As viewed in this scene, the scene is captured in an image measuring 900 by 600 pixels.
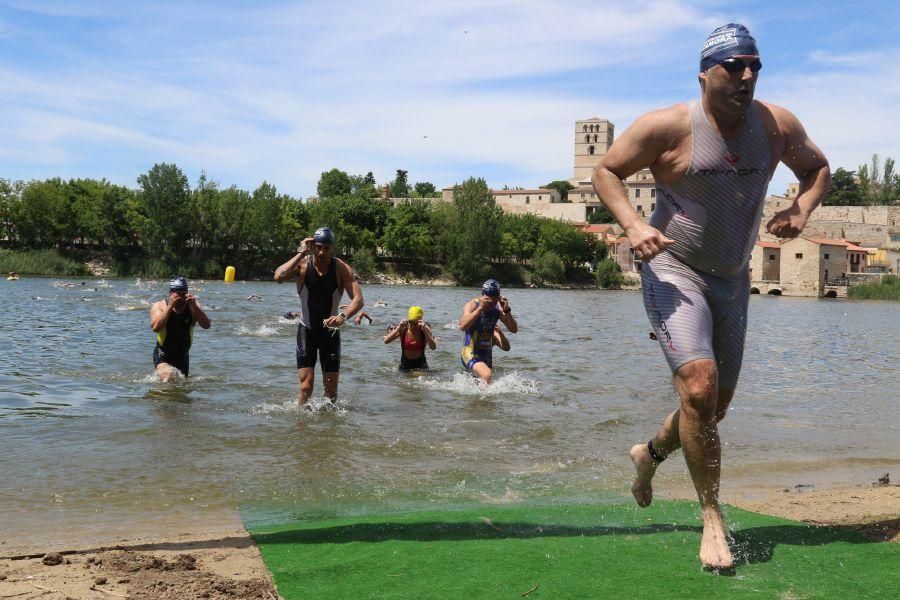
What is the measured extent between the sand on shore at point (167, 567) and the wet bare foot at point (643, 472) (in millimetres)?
1128

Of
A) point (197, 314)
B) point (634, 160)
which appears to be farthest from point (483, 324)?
point (634, 160)

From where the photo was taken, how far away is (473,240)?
320 feet

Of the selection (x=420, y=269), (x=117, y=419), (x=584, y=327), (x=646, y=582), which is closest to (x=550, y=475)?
(x=646, y=582)

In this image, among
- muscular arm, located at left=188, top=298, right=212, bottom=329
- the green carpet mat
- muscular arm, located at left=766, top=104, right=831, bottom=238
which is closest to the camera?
the green carpet mat

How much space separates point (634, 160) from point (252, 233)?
304 ft

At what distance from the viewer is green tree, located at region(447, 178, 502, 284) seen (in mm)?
97688

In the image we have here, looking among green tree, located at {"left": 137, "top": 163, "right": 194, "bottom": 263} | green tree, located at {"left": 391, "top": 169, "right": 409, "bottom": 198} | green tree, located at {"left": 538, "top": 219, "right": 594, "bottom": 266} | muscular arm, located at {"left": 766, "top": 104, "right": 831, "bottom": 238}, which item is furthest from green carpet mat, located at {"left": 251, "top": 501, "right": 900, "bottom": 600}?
green tree, located at {"left": 391, "top": 169, "right": 409, "bottom": 198}

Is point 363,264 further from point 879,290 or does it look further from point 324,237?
point 324,237

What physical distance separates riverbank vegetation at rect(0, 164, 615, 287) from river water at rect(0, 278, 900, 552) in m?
70.7

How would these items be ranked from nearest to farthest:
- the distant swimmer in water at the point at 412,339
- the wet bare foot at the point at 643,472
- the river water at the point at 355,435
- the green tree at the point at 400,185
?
the wet bare foot at the point at 643,472 < the river water at the point at 355,435 < the distant swimmer in water at the point at 412,339 < the green tree at the point at 400,185

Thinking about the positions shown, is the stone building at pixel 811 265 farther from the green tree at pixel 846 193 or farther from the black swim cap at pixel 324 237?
the black swim cap at pixel 324 237

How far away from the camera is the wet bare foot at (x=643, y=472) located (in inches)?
176

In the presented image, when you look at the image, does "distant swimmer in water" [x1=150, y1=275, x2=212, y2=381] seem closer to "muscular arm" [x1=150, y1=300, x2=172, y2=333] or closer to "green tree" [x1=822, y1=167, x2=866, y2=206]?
"muscular arm" [x1=150, y1=300, x2=172, y2=333]

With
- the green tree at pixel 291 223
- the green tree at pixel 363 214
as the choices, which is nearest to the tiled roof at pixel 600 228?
the green tree at pixel 363 214
